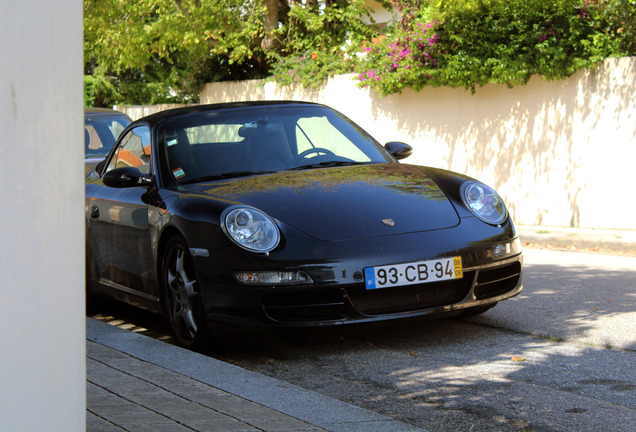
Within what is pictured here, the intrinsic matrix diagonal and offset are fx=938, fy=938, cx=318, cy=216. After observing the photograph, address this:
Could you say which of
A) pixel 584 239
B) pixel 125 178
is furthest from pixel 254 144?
pixel 584 239

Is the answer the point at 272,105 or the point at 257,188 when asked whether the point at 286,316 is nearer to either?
the point at 257,188

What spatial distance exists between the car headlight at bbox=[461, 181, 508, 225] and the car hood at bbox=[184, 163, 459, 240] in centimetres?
16

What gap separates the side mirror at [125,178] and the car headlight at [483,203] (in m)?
1.98

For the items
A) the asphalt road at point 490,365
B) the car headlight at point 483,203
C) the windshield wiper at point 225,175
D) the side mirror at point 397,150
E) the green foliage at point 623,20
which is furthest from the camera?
the green foliage at point 623,20

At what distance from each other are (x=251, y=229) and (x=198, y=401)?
1.43 m

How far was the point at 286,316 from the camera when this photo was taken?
16.1 feet

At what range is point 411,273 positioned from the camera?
193 inches

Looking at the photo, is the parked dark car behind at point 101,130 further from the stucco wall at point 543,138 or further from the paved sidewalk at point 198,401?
the paved sidewalk at point 198,401
